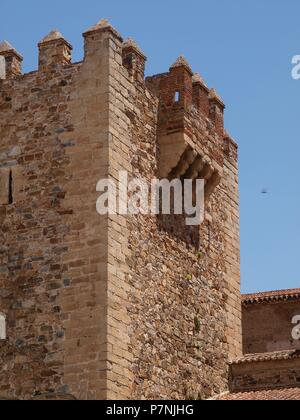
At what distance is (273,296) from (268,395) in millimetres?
7979

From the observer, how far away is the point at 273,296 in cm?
2586

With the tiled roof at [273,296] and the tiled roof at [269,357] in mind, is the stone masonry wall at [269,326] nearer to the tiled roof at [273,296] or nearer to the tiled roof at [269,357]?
the tiled roof at [273,296]

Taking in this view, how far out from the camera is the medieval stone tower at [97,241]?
16.0 m

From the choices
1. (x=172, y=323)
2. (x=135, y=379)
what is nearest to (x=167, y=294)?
(x=172, y=323)

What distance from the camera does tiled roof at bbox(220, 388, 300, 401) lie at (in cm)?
1747

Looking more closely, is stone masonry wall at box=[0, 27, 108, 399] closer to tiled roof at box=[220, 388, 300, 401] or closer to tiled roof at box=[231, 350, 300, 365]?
tiled roof at box=[220, 388, 300, 401]

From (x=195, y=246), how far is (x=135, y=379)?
3.44 meters

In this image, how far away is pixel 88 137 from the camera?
1675 centimetres

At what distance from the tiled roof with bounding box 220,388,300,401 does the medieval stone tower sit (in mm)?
412

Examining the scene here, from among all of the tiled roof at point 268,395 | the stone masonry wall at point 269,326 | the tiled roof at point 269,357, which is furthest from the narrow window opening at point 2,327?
the stone masonry wall at point 269,326

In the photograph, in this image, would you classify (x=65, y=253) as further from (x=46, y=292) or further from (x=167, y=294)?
(x=167, y=294)

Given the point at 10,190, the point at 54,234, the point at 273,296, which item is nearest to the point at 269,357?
the point at 54,234

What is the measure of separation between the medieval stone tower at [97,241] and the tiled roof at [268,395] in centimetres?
41
